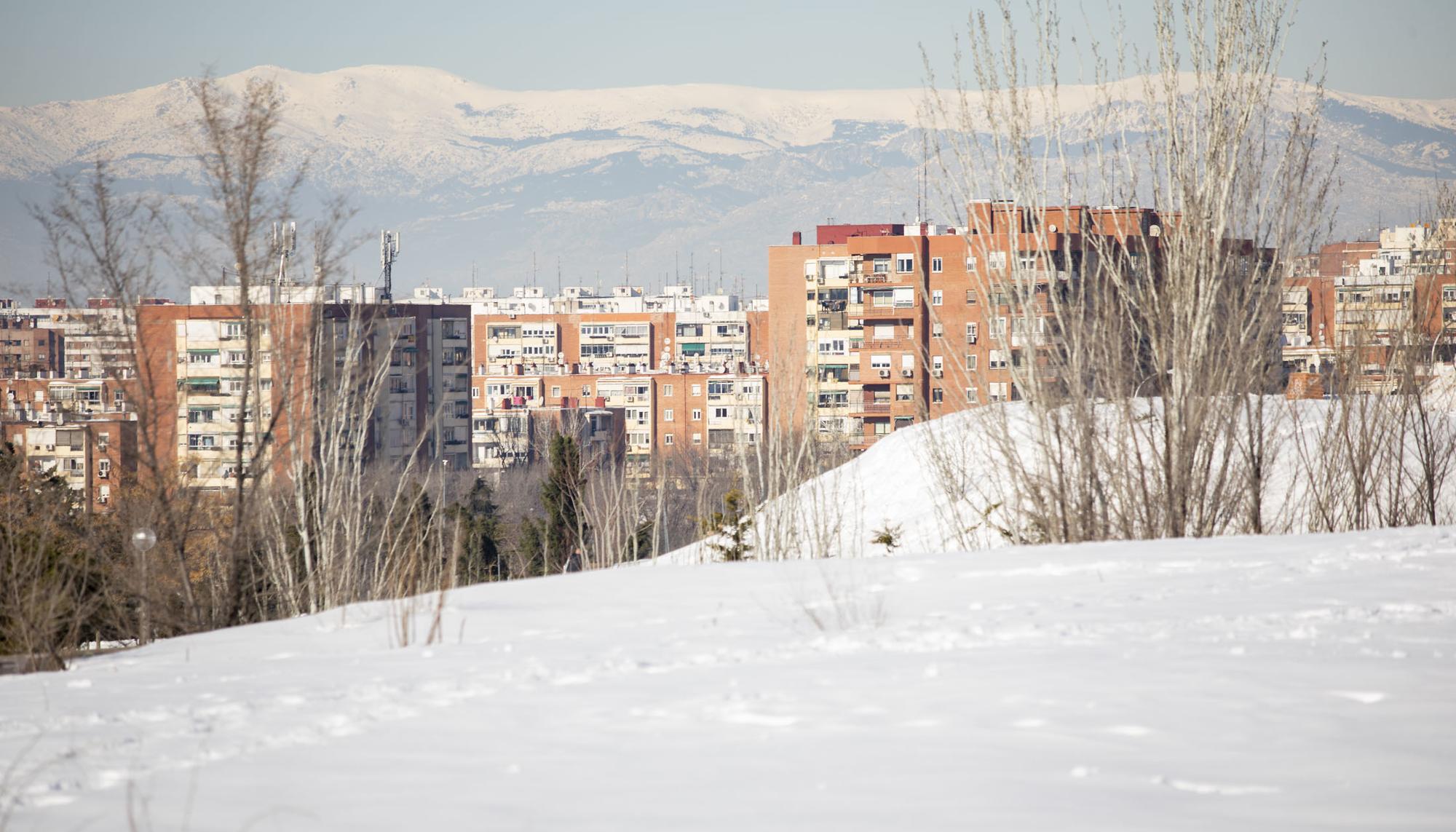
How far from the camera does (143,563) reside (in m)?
14.4

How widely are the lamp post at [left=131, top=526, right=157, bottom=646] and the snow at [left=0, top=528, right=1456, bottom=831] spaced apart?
236 inches

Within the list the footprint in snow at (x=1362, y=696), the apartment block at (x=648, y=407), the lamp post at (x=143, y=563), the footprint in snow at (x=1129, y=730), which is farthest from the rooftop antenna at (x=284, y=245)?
the apartment block at (x=648, y=407)

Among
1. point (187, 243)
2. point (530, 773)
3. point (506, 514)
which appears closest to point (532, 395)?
point (506, 514)

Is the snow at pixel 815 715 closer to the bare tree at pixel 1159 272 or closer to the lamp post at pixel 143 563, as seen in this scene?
the bare tree at pixel 1159 272

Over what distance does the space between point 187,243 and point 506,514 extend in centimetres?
4248

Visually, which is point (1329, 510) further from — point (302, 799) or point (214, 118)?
point (214, 118)

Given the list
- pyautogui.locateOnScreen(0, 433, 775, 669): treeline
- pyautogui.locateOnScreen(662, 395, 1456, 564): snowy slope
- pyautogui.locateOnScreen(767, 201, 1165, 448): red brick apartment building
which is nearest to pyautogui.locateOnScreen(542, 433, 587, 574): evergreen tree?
pyautogui.locateOnScreen(0, 433, 775, 669): treeline

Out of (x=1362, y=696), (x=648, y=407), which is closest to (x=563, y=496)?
(x=1362, y=696)

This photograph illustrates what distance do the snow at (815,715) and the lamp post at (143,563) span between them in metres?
5.99

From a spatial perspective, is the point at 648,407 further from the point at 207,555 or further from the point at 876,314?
the point at 207,555

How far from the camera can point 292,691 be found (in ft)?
20.6

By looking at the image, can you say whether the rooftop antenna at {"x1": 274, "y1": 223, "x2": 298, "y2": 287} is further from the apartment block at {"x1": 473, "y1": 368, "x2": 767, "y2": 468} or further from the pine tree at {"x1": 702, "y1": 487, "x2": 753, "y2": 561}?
the apartment block at {"x1": 473, "y1": 368, "x2": 767, "y2": 468}

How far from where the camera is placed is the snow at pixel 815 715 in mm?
4391

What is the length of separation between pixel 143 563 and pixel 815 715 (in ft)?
36.1
